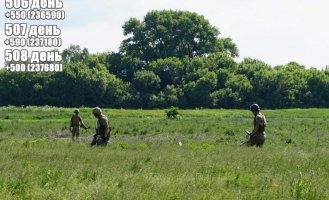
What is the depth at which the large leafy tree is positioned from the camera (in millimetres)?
105562

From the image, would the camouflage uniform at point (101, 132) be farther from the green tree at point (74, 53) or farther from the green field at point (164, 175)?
the green tree at point (74, 53)

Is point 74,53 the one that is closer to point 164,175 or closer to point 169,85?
point 169,85

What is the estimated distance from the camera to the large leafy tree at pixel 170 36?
106 m

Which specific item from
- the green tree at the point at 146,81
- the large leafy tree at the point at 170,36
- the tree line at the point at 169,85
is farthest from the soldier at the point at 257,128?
the large leafy tree at the point at 170,36

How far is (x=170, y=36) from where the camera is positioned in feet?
351

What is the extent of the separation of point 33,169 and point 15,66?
8011 centimetres

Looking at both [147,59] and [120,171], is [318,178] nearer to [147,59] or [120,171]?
[120,171]

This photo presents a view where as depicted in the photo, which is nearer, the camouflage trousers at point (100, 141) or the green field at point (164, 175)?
the green field at point (164, 175)

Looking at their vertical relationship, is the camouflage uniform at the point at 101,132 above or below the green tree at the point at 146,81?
below

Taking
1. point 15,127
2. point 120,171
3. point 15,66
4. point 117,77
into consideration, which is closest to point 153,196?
point 120,171

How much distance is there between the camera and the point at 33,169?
9.96m

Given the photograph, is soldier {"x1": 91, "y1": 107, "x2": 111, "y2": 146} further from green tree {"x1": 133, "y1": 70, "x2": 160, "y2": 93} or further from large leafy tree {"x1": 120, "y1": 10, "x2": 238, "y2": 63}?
large leafy tree {"x1": 120, "y1": 10, "x2": 238, "y2": 63}

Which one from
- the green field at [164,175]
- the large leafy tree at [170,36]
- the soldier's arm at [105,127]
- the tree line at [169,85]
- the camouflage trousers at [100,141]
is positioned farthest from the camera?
the large leafy tree at [170,36]

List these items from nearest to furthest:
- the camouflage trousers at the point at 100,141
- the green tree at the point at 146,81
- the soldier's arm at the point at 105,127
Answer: the soldier's arm at the point at 105,127
the camouflage trousers at the point at 100,141
the green tree at the point at 146,81
